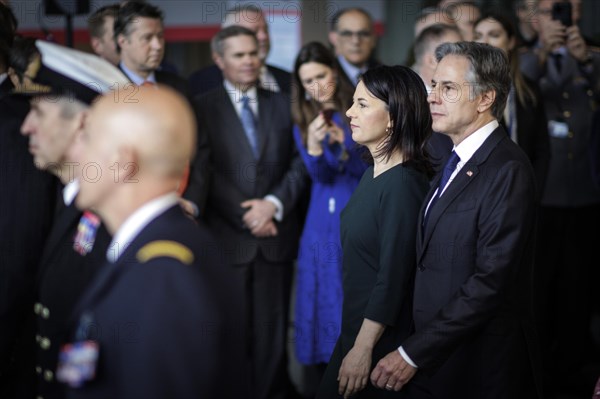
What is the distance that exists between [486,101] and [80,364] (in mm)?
1478

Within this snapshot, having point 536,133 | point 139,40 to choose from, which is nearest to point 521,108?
point 536,133

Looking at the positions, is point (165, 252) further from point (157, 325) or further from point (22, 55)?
point (22, 55)

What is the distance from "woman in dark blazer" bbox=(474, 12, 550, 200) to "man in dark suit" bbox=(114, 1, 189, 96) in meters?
1.55

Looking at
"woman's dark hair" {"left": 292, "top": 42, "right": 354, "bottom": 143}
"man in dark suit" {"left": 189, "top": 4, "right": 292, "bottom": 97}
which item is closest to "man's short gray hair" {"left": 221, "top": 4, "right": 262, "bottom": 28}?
"man in dark suit" {"left": 189, "top": 4, "right": 292, "bottom": 97}

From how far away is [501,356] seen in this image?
91.7 inches

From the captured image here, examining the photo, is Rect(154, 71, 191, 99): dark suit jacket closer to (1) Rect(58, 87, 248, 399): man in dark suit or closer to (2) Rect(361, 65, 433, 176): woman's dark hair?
(2) Rect(361, 65, 433, 176): woman's dark hair

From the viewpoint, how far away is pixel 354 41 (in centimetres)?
443

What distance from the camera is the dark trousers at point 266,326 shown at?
376cm

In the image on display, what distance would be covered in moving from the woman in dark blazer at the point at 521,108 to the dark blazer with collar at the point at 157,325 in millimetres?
2534

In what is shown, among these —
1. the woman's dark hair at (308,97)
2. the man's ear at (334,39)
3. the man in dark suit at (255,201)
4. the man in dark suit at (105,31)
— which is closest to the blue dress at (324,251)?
the woman's dark hair at (308,97)

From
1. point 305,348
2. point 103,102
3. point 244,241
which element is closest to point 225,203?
point 244,241

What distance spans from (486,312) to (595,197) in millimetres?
2209

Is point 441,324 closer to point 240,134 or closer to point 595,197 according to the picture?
point 240,134

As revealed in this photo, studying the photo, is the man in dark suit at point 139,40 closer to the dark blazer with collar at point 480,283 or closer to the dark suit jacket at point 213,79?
the dark suit jacket at point 213,79
